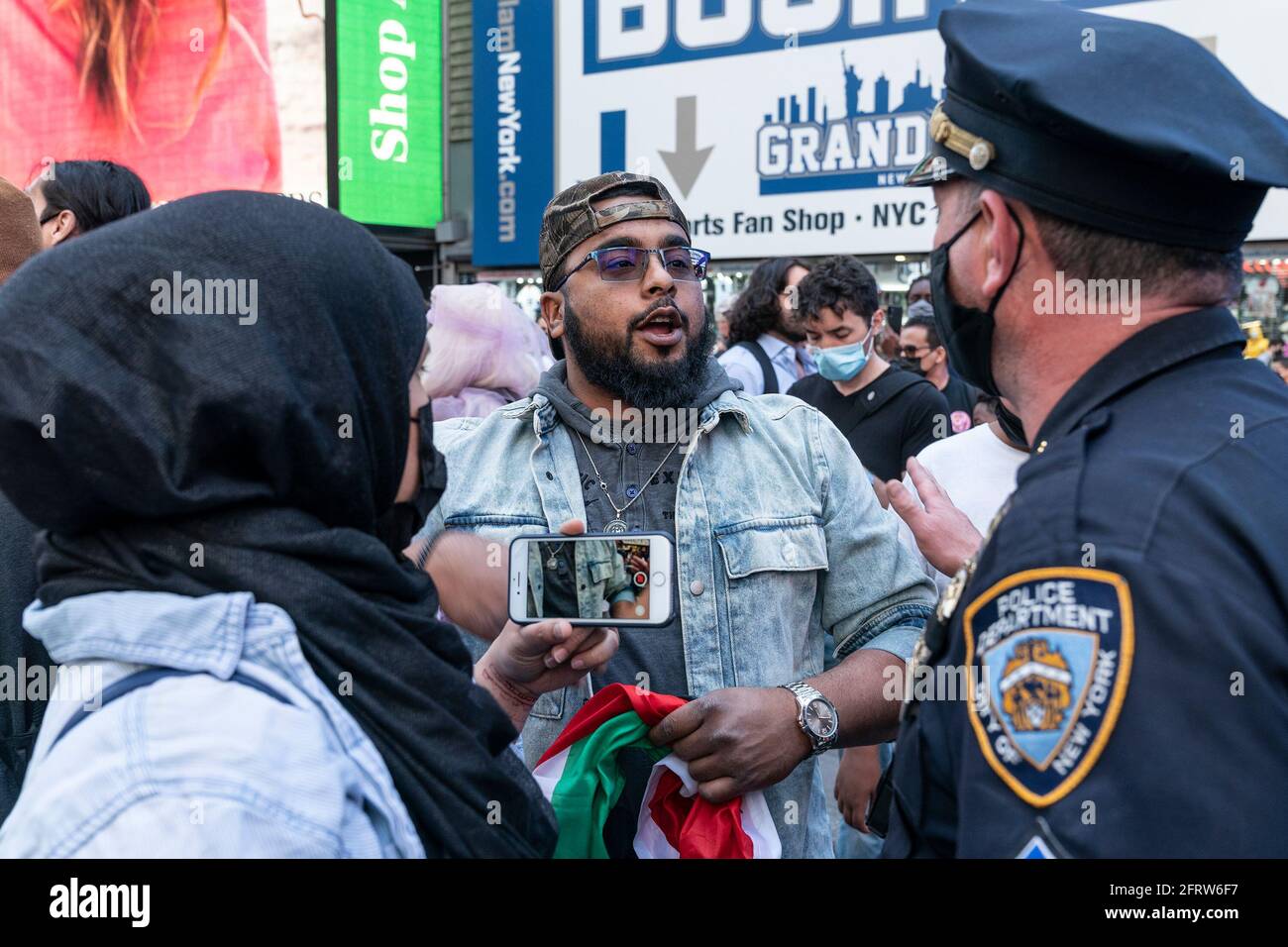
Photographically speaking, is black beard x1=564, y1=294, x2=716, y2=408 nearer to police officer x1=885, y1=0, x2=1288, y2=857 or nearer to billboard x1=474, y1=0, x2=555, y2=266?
police officer x1=885, y1=0, x2=1288, y2=857

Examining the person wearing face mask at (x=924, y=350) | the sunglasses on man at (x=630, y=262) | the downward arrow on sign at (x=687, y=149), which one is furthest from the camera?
the downward arrow on sign at (x=687, y=149)

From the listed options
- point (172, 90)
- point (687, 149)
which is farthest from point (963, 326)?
point (172, 90)

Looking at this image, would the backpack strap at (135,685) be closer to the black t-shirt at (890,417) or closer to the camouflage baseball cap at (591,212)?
the camouflage baseball cap at (591,212)

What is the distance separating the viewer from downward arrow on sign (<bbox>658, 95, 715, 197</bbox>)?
950cm

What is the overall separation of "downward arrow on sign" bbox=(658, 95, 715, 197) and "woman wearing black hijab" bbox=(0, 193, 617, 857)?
8.48 m

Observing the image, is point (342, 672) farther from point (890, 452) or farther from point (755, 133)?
point (755, 133)

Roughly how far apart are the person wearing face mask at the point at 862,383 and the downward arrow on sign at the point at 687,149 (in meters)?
4.44

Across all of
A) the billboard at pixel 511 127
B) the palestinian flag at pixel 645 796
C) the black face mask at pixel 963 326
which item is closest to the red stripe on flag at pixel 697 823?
the palestinian flag at pixel 645 796


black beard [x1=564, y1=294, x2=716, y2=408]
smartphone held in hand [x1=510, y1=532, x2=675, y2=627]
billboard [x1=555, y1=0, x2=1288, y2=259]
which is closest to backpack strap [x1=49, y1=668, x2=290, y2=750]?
smartphone held in hand [x1=510, y1=532, x2=675, y2=627]

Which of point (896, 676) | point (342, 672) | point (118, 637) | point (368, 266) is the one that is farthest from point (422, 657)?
point (896, 676)

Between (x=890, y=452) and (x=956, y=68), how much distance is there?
3.48 meters

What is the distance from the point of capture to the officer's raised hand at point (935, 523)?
7.97 feet

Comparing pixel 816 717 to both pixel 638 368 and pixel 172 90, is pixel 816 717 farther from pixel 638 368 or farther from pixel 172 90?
pixel 172 90

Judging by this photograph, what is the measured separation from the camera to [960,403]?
616 cm
